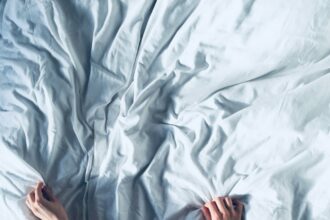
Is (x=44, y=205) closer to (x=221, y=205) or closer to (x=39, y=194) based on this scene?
(x=39, y=194)

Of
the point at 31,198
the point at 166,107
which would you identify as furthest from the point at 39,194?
the point at 166,107

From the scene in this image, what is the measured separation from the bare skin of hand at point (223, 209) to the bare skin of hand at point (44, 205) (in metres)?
0.28

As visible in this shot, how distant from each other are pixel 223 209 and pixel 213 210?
Answer: 0.07 feet

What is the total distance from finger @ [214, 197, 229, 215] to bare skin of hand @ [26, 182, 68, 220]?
0.99ft

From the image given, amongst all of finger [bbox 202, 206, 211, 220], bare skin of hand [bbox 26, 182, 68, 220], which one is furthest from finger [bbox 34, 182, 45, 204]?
finger [bbox 202, 206, 211, 220]

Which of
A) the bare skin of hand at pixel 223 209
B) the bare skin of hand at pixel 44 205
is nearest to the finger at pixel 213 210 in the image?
the bare skin of hand at pixel 223 209

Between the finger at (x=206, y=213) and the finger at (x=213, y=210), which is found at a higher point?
the finger at (x=213, y=210)

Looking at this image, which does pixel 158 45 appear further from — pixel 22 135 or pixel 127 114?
pixel 22 135

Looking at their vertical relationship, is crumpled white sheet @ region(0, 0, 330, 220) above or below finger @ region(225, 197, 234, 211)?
above

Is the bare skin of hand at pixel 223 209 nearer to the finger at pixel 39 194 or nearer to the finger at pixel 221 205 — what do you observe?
the finger at pixel 221 205

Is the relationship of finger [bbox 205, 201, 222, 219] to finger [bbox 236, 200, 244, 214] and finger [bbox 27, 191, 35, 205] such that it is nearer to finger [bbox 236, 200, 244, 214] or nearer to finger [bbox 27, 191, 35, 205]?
finger [bbox 236, 200, 244, 214]

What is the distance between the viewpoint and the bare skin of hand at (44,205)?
0.95 meters

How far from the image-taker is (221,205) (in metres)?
0.98

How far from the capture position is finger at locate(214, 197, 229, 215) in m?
0.97
